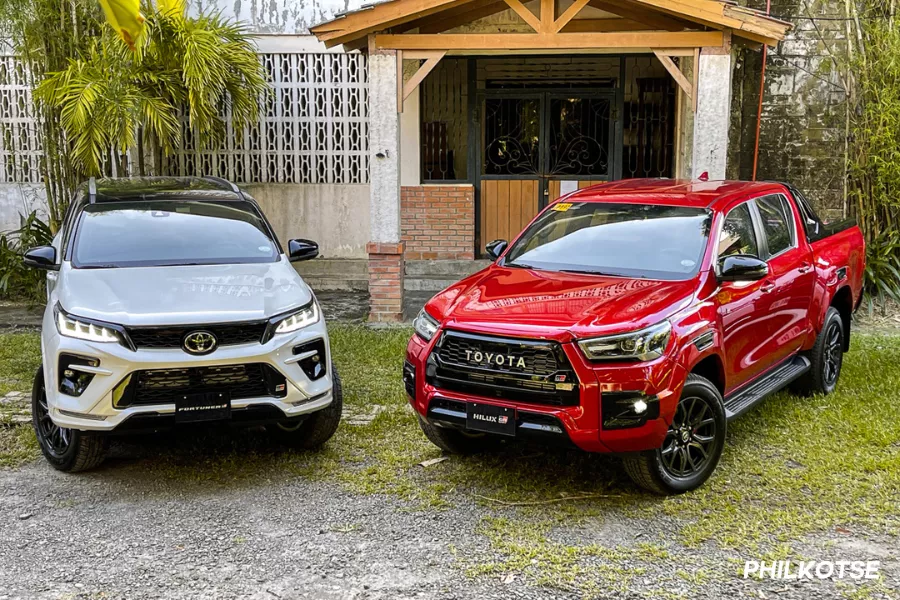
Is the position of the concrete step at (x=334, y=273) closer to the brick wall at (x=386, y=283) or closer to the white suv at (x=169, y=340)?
the brick wall at (x=386, y=283)

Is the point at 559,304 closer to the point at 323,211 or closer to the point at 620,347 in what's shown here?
the point at 620,347

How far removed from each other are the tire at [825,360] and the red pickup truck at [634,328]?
0.03 m

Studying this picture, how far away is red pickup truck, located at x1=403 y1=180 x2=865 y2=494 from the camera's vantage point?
15.0 ft

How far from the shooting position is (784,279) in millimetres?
5961

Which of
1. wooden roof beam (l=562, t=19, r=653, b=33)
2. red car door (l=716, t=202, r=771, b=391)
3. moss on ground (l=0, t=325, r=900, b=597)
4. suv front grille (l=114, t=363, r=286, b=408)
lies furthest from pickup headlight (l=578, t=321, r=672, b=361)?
wooden roof beam (l=562, t=19, r=653, b=33)

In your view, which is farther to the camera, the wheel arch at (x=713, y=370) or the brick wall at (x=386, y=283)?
the brick wall at (x=386, y=283)

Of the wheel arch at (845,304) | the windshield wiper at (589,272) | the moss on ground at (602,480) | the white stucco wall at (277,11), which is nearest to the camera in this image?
Answer: the moss on ground at (602,480)

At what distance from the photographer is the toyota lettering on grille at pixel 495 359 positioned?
4684mm

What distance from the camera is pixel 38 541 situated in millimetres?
4492

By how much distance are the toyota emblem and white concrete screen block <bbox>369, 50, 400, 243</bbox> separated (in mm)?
4522

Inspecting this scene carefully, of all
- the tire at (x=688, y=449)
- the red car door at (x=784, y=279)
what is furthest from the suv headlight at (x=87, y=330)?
the red car door at (x=784, y=279)

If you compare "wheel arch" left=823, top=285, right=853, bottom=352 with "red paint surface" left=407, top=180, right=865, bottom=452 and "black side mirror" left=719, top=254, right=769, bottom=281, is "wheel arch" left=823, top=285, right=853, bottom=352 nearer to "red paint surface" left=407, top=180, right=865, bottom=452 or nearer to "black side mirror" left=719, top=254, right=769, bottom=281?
"red paint surface" left=407, top=180, right=865, bottom=452

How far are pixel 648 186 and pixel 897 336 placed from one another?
13.8ft

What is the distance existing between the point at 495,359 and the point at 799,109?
27.4 feet
